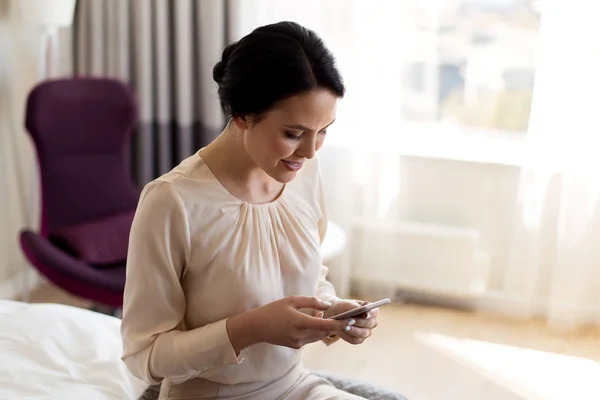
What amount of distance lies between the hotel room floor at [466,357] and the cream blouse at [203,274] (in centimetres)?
129

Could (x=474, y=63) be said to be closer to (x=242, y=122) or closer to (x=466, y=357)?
(x=466, y=357)

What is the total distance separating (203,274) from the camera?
1.37 metres

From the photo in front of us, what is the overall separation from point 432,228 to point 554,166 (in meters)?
0.56

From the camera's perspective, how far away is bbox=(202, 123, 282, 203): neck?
1.43 meters

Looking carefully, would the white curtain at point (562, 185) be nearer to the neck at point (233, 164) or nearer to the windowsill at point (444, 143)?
the windowsill at point (444, 143)

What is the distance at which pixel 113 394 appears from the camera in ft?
5.31

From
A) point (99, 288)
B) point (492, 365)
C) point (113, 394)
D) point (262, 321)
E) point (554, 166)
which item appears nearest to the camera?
point (262, 321)

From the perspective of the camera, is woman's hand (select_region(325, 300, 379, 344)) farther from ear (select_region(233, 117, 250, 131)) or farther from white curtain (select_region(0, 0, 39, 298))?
white curtain (select_region(0, 0, 39, 298))

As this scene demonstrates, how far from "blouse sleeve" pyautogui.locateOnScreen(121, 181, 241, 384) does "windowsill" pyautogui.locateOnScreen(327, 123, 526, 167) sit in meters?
1.96

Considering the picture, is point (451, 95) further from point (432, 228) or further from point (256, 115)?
point (256, 115)

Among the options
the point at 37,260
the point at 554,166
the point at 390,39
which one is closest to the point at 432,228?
the point at 554,166

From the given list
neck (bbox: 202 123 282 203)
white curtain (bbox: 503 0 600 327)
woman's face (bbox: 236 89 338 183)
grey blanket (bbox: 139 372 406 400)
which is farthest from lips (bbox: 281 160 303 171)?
white curtain (bbox: 503 0 600 327)

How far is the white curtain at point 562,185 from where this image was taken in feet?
9.37

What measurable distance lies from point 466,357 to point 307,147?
1.78 m
